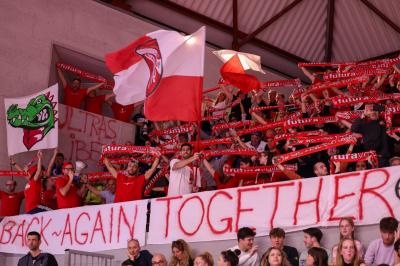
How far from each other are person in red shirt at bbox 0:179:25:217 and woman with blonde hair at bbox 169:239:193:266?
16.0ft

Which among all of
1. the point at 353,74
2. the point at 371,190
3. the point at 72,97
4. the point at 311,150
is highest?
the point at 72,97

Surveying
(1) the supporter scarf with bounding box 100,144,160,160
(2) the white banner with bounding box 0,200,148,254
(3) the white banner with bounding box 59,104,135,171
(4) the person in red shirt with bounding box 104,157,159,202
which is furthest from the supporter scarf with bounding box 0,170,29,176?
(4) the person in red shirt with bounding box 104,157,159,202

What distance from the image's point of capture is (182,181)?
10.9 meters

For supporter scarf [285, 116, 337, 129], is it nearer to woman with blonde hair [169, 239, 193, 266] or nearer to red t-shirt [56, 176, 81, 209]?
red t-shirt [56, 176, 81, 209]

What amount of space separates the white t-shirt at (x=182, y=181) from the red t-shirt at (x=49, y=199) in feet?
9.50

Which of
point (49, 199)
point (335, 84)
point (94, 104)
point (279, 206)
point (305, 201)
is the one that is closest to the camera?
point (305, 201)

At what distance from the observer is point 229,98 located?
15.8m

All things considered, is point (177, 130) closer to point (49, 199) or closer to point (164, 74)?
point (49, 199)

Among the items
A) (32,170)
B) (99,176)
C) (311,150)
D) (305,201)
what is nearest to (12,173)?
(32,170)

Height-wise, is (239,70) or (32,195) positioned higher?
(239,70)

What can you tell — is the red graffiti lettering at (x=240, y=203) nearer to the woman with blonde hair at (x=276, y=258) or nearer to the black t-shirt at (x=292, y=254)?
the black t-shirt at (x=292, y=254)

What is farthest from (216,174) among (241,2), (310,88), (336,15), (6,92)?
(336,15)

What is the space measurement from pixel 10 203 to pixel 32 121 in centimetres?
157

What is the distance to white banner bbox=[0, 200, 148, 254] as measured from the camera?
10766 mm
